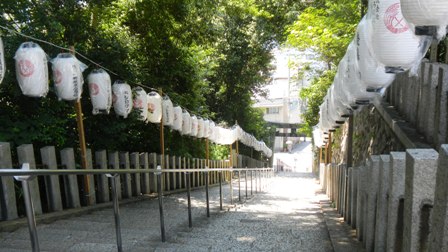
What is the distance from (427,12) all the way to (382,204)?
1.45 m

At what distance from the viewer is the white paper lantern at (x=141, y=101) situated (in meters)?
7.36

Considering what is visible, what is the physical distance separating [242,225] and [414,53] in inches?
129

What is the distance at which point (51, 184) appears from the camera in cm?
462

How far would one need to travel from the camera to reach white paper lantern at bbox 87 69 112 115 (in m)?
5.85

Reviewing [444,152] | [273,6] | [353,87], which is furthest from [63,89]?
[273,6]

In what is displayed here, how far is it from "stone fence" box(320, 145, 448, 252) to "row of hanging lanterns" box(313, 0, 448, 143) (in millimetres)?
1050

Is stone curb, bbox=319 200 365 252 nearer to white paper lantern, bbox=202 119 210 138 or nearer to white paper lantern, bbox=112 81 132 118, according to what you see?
white paper lantern, bbox=112 81 132 118

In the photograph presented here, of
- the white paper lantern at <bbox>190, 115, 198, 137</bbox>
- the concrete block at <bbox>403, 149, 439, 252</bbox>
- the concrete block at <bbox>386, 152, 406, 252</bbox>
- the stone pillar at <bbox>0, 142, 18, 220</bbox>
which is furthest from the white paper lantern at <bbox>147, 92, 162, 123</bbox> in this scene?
the concrete block at <bbox>403, 149, 439, 252</bbox>

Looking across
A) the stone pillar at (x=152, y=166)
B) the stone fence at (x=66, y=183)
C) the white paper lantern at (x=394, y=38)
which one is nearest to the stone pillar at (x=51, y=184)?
the stone fence at (x=66, y=183)

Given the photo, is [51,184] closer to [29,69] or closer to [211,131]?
[29,69]

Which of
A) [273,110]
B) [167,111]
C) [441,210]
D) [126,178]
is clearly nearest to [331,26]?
[167,111]

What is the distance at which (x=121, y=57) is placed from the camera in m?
6.88

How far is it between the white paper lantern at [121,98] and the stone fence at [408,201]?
4.52 meters

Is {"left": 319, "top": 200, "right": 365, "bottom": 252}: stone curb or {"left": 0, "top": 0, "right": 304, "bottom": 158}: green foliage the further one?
{"left": 0, "top": 0, "right": 304, "bottom": 158}: green foliage
